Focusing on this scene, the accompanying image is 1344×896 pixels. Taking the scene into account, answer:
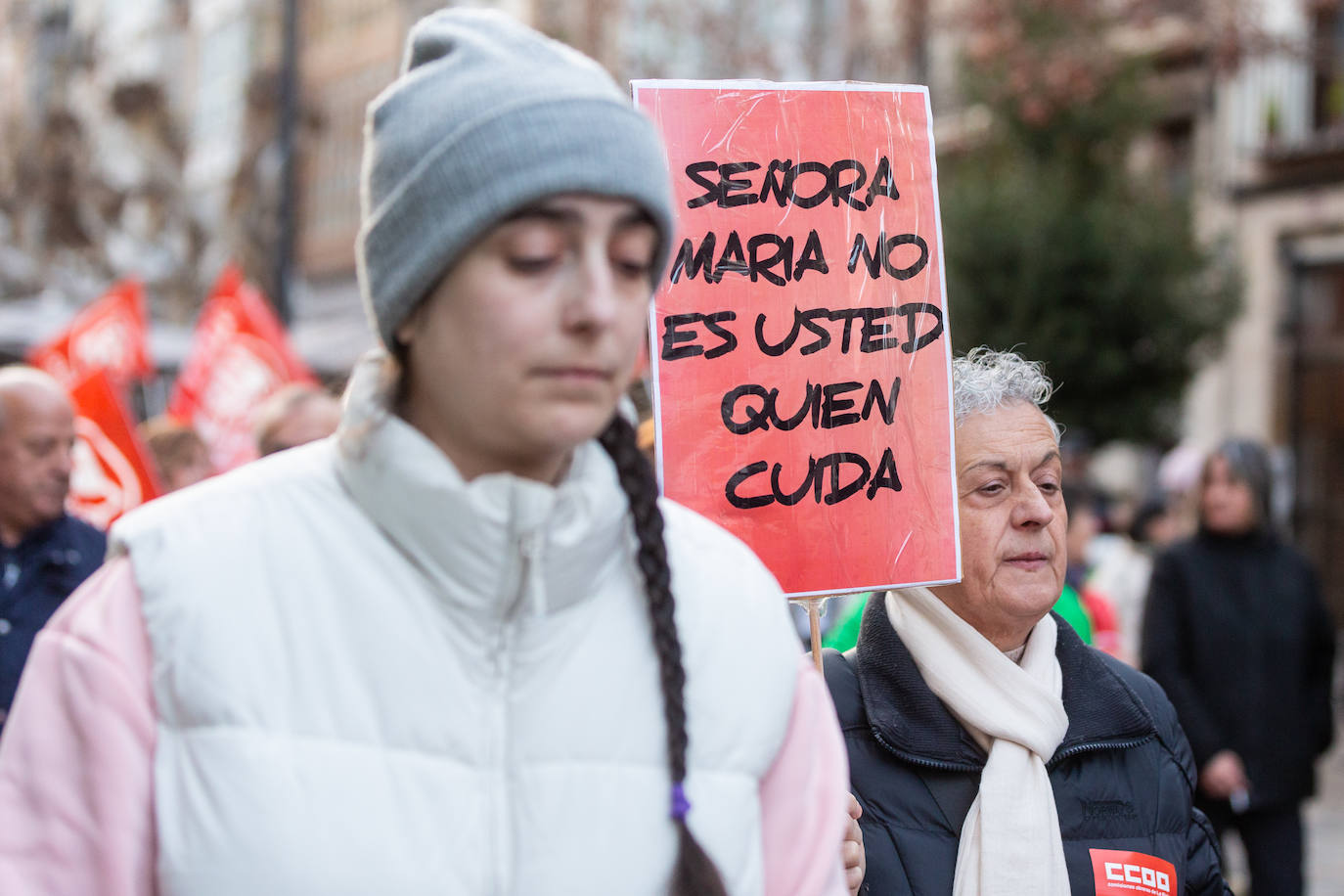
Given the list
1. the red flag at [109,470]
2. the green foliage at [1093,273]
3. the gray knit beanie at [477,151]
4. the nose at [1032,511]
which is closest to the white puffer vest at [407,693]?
the gray knit beanie at [477,151]

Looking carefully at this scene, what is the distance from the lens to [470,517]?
1.40 metres

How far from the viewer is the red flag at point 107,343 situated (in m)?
7.86

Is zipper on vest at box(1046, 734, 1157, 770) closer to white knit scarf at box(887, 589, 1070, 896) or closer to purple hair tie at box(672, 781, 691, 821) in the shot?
white knit scarf at box(887, 589, 1070, 896)

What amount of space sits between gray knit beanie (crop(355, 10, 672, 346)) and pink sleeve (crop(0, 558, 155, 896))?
1.29ft

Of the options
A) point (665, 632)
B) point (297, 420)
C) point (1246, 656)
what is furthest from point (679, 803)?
point (1246, 656)

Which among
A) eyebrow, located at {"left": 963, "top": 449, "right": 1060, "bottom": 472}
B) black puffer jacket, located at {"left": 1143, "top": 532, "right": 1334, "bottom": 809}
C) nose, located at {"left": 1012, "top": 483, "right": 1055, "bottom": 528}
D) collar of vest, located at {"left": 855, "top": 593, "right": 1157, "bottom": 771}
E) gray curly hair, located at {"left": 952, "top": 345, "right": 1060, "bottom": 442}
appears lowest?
black puffer jacket, located at {"left": 1143, "top": 532, "right": 1334, "bottom": 809}

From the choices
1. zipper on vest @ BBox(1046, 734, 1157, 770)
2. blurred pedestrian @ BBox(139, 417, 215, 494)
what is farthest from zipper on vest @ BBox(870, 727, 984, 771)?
blurred pedestrian @ BBox(139, 417, 215, 494)

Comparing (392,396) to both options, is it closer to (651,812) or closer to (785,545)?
(651,812)

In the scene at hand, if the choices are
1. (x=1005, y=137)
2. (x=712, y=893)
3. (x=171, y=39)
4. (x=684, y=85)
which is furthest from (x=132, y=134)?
(x=712, y=893)

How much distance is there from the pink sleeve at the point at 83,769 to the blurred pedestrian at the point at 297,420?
10.3 feet

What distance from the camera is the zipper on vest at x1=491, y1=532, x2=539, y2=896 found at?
140cm

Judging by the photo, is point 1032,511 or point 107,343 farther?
point 107,343

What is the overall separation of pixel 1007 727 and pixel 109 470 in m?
5.01

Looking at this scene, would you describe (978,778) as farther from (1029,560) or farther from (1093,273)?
(1093,273)
